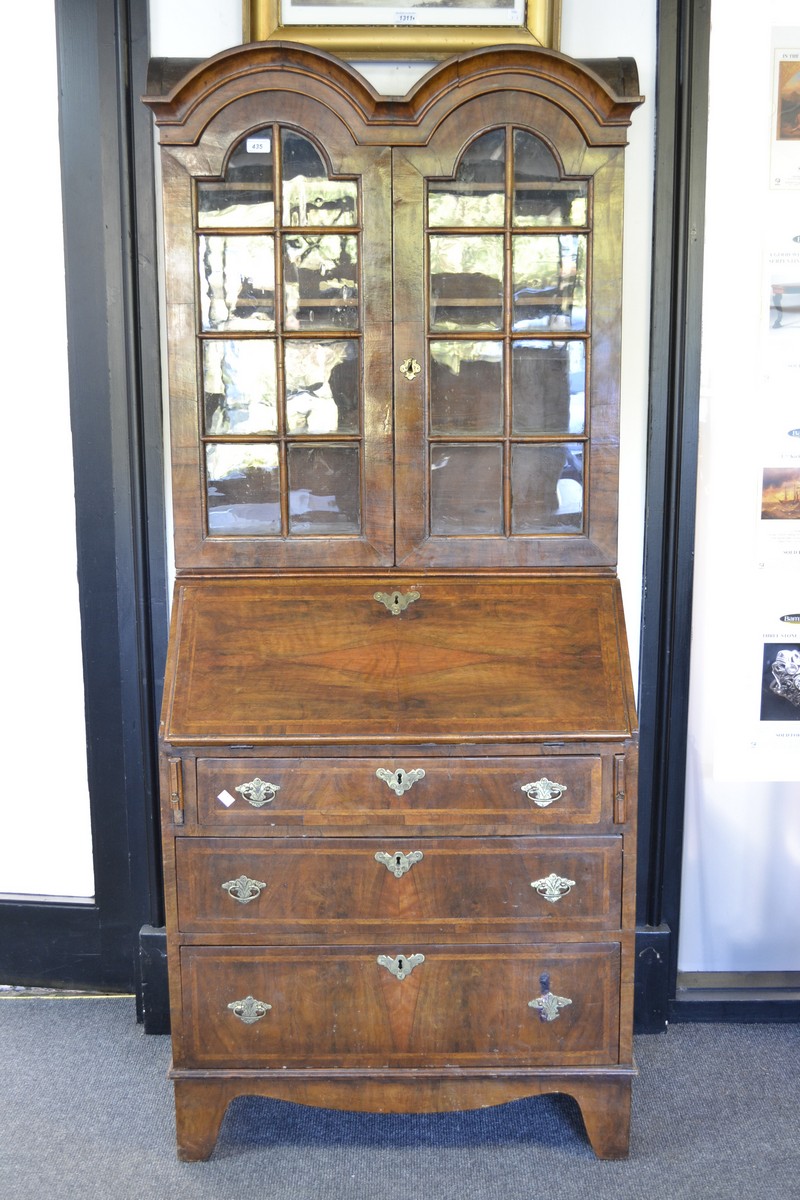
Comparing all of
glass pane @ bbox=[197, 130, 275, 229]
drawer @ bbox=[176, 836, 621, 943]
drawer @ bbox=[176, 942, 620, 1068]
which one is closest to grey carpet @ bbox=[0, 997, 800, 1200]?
drawer @ bbox=[176, 942, 620, 1068]

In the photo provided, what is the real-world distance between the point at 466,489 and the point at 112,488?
1.05 m

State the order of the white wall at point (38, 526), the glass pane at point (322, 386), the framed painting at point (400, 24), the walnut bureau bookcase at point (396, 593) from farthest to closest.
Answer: the white wall at point (38, 526) < the framed painting at point (400, 24) < the glass pane at point (322, 386) < the walnut bureau bookcase at point (396, 593)

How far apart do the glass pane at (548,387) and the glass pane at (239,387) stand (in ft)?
1.81

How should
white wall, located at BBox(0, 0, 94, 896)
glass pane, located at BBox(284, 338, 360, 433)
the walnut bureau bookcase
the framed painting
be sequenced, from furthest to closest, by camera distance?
white wall, located at BBox(0, 0, 94, 896) < the framed painting < glass pane, located at BBox(284, 338, 360, 433) < the walnut bureau bookcase

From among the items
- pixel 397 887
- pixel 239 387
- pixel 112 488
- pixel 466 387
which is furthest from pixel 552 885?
pixel 112 488

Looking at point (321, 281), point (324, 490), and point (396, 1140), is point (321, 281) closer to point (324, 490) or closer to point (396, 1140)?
point (324, 490)

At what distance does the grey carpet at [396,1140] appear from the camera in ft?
7.36

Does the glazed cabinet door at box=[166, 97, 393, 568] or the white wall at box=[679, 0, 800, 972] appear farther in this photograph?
the white wall at box=[679, 0, 800, 972]

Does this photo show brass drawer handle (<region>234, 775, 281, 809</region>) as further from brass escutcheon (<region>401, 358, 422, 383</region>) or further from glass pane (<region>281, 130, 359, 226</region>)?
glass pane (<region>281, 130, 359, 226</region>)

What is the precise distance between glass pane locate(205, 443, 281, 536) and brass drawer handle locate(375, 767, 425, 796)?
60cm

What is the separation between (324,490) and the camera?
91.8 inches

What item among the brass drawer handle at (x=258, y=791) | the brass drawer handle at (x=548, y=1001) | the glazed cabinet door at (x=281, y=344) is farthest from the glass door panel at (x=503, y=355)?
the brass drawer handle at (x=548, y=1001)

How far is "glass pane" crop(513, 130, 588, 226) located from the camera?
221 cm

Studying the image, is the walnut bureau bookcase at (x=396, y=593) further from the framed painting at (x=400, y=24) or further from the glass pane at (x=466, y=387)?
the framed painting at (x=400, y=24)
